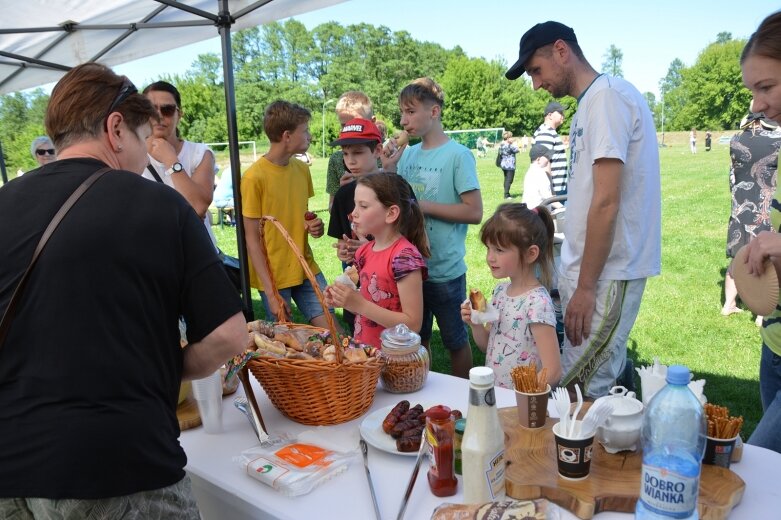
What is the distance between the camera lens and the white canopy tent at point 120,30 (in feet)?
11.6

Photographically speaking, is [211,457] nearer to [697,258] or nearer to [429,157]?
[429,157]

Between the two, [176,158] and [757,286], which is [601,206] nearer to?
[757,286]

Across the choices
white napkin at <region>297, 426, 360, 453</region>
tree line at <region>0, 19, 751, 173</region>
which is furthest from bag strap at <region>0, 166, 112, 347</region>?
tree line at <region>0, 19, 751, 173</region>

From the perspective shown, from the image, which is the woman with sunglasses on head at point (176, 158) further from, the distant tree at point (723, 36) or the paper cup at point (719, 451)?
→ the distant tree at point (723, 36)

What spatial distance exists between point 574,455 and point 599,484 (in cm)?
8

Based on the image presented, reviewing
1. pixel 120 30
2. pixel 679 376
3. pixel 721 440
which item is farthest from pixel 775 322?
pixel 120 30

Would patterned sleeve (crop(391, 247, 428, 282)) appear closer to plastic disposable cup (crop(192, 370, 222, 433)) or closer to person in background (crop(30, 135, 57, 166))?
plastic disposable cup (crop(192, 370, 222, 433))

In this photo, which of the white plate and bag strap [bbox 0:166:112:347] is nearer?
bag strap [bbox 0:166:112:347]

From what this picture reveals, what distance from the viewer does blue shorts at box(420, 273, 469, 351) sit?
300cm

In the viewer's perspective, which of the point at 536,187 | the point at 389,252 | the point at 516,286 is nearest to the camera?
the point at 516,286

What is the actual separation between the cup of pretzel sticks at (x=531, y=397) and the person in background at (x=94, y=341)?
75cm

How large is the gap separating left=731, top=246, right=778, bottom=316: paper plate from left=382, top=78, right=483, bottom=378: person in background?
1.51 m

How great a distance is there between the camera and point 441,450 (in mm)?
1190

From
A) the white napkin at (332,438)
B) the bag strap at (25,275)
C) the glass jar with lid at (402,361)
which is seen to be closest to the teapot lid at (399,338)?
the glass jar with lid at (402,361)
